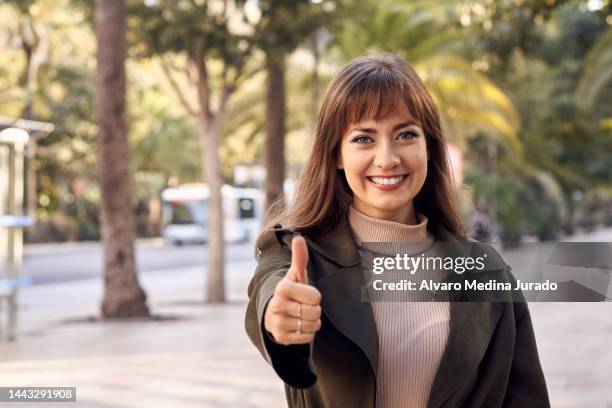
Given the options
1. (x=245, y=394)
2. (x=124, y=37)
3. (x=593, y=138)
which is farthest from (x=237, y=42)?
(x=593, y=138)

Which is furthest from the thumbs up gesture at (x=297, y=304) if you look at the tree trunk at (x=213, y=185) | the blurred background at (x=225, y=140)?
the tree trunk at (x=213, y=185)

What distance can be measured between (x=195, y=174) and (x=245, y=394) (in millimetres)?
49832

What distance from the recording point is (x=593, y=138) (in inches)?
1155

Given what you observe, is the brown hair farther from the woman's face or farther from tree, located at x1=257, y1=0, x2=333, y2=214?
tree, located at x1=257, y1=0, x2=333, y2=214

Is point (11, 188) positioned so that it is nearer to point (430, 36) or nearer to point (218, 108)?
point (218, 108)

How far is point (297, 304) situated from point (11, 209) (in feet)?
35.7

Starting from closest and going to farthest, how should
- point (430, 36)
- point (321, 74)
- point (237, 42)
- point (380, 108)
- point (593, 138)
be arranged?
1. point (380, 108)
2. point (237, 42)
3. point (430, 36)
4. point (321, 74)
5. point (593, 138)

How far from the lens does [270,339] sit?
6.22 feet

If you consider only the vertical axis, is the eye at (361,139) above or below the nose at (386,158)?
above

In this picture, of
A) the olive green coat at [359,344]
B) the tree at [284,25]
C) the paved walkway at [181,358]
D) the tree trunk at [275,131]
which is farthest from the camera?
the tree trunk at [275,131]

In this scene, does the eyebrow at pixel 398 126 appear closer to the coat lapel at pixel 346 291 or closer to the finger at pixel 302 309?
the coat lapel at pixel 346 291

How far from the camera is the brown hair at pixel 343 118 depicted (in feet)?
7.34

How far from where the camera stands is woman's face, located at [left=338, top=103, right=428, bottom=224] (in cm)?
221

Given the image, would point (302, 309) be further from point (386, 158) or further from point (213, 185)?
point (213, 185)
